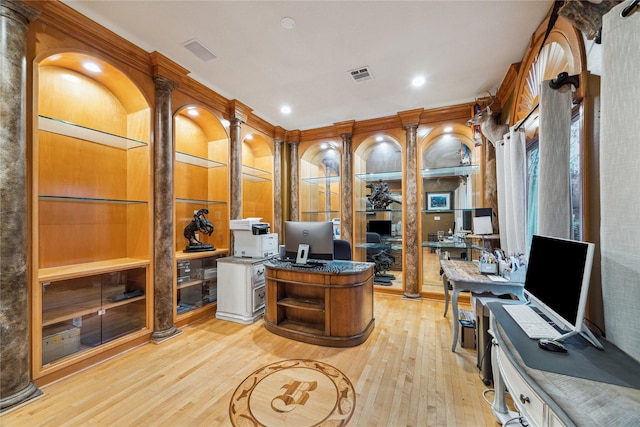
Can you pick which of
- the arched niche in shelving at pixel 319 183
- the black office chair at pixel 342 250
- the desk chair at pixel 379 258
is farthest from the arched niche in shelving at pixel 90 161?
the desk chair at pixel 379 258

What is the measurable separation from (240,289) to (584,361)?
3.26m

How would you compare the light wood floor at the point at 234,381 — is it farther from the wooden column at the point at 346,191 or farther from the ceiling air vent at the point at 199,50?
the ceiling air vent at the point at 199,50

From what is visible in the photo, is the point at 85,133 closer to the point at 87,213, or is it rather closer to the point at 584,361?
the point at 87,213

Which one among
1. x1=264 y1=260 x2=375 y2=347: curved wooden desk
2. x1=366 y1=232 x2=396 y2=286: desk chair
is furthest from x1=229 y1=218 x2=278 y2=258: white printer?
x1=366 y1=232 x2=396 y2=286: desk chair

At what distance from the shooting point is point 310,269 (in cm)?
286

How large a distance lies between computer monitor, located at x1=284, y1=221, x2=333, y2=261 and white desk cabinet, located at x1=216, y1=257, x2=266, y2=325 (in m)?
0.67

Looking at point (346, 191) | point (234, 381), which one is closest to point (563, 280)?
point (234, 381)

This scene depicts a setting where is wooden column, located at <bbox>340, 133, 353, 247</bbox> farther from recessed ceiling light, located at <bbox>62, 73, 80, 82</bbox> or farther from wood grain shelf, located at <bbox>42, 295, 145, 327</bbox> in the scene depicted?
recessed ceiling light, located at <bbox>62, 73, 80, 82</bbox>

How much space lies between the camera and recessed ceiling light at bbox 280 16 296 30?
228cm

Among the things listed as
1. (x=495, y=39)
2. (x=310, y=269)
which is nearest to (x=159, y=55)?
(x=310, y=269)

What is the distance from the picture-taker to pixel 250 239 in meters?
3.67

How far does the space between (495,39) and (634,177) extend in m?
2.08

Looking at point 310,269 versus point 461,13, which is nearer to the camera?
point 461,13

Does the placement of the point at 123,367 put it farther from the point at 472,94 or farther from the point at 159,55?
the point at 472,94
